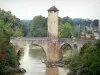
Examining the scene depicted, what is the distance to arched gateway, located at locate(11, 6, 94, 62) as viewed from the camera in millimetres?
56750

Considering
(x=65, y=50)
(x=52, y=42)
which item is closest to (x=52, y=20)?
(x=52, y=42)

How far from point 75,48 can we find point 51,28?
3950mm

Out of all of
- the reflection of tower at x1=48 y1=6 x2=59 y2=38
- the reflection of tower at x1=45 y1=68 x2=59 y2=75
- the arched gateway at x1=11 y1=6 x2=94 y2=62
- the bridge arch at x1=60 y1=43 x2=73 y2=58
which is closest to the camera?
the reflection of tower at x1=45 y1=68 x2=59 y2=75

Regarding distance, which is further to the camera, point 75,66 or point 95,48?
point 75,66

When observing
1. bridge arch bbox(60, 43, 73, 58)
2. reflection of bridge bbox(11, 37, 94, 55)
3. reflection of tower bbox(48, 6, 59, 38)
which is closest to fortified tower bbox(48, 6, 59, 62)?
reflection of tower bbox(48, 6, 59, 38)

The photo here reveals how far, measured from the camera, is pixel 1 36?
46.9 metres

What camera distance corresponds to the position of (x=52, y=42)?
58094 mm

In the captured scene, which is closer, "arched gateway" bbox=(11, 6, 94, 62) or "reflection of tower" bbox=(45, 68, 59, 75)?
"reflection of tower" bbox=(45, 68, 59, 75)

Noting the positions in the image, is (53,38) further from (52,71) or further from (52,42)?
(52,71)

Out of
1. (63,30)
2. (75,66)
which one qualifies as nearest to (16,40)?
(75,66)

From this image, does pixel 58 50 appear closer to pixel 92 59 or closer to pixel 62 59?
pixel 62 59

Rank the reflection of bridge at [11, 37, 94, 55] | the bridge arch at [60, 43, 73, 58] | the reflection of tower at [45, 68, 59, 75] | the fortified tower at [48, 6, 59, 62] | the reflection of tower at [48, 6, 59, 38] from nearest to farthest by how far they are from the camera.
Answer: the reflection of tower at [45, 68, 59, 75]
the reflection of bridge at [11, 37, 94, 55]
the fortified tower at [48, 6, 59, 62]
the bridge arch at [60, 43, 73, 58]
the reflection of tower at [48, 6, 59, 38]

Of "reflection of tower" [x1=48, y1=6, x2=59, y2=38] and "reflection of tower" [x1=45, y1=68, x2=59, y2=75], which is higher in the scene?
"reflection of tower" [x1=48, y1=6, x2=59, y2=38]

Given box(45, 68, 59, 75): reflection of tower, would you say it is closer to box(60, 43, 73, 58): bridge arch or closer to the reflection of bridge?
the reflection of bridge
